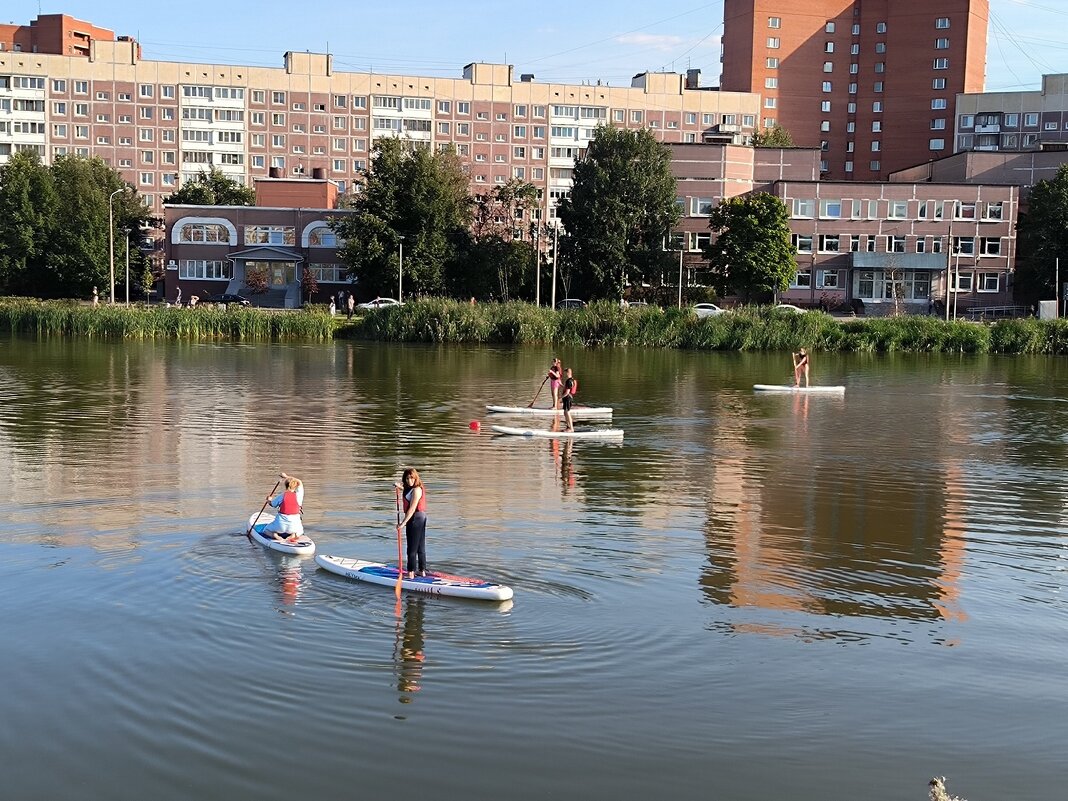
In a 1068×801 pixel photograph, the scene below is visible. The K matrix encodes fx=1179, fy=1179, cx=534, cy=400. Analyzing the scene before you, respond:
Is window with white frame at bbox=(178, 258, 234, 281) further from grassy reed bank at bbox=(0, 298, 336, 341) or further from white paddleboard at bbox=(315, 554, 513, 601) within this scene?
white paddleboard at bbox=(315, 554, 513, 601)

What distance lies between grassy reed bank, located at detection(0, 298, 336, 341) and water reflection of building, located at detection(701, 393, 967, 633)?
48.5m

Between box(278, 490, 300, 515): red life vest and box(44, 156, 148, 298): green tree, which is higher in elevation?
box(44, 156, 148, 298): green tree

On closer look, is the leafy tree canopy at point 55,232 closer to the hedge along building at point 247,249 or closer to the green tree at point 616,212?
the hedge along building at point 247,249

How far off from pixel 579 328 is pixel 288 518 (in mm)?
57771

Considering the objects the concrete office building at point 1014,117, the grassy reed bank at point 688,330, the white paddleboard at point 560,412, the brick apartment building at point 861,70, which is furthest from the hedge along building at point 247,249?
the concrete office building at point 1014,117

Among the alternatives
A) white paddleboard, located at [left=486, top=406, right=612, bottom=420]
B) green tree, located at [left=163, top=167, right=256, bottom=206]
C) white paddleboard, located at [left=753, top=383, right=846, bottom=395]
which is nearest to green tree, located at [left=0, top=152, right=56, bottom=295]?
green tree, located at [left=163, top=167, right=256, bottom=206]

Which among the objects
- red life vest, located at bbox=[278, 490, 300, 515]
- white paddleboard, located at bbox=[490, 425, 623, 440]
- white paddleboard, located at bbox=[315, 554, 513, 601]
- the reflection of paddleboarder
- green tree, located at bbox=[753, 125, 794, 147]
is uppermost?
green tree, located at bbox=[753, 125, 794, 147]

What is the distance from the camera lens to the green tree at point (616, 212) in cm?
9969

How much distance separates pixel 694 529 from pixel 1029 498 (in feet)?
27.6

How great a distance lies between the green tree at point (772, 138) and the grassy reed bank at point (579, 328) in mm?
69433

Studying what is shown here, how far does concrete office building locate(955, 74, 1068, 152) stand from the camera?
470ft

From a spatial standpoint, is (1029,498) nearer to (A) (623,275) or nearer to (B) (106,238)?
(A) (623,275)

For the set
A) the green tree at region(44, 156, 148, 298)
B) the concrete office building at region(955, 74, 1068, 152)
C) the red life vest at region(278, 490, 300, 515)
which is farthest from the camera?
the concrete office building at region(955, 74, 1068, 152)

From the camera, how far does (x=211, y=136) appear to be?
477ft
